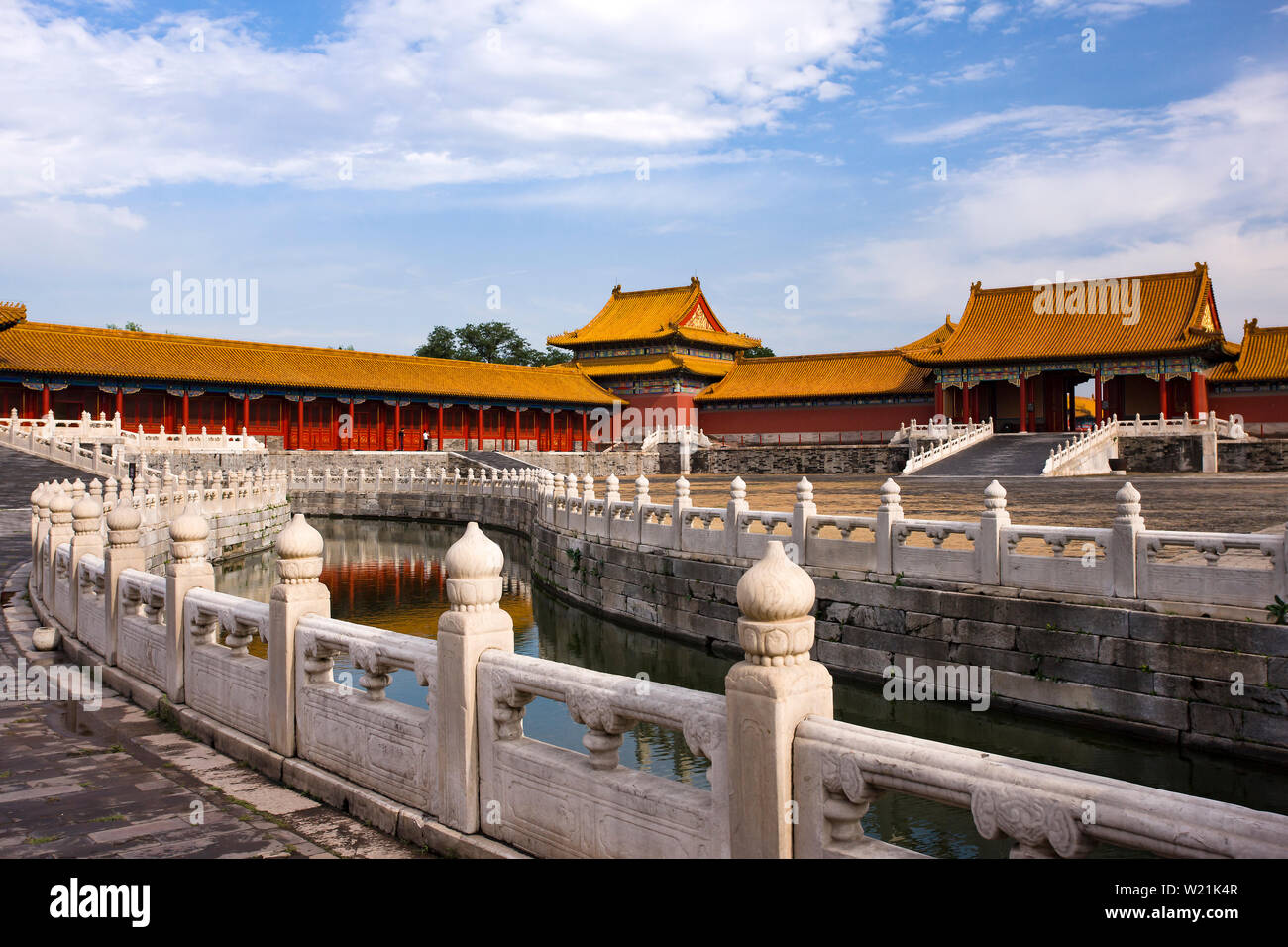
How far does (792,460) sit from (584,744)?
40616mm

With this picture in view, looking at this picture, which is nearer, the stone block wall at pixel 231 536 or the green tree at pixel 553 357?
the stone block wall at pixel 231 536

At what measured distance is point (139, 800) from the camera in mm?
5508

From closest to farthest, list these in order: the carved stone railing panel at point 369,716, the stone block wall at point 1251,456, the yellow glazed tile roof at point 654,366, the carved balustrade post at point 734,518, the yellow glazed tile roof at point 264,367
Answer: the carved stone railing panel at point 369,716
the carved balustrade post at point 734,518
the stone block wall at point 1251,456
the yellow glazed tile roof at point 264,367
the yellow glazed tile roof at point 654,366

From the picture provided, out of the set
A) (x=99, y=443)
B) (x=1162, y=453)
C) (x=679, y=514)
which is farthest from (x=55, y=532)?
(x=1162, y=453)

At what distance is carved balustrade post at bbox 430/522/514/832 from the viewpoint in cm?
461

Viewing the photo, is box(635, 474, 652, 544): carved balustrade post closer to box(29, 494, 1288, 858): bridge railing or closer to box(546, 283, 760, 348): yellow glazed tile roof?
box(29, 494, 1288, 858): bridge railing

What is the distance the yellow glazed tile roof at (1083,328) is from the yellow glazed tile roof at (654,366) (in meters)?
12.5

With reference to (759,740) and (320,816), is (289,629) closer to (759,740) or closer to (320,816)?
(320,816)

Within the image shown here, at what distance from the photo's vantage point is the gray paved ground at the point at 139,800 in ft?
15.7

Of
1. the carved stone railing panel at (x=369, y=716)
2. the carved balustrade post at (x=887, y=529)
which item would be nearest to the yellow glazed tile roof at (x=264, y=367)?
the carved balustrade post at (x=887, y=529)

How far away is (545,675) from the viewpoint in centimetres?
432

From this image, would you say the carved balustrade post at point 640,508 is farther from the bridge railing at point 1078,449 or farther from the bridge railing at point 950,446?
the bridge railing at point 950,446

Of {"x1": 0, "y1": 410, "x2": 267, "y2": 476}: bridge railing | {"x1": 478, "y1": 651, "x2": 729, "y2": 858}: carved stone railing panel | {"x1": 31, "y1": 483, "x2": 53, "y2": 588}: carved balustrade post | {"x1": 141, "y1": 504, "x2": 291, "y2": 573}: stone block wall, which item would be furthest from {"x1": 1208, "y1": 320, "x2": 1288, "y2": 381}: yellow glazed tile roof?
{"x1": 478, "y1": 651, "x2": 729, "y2": 858}: carved stone railing panel

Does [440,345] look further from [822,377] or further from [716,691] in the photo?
[716,691]
